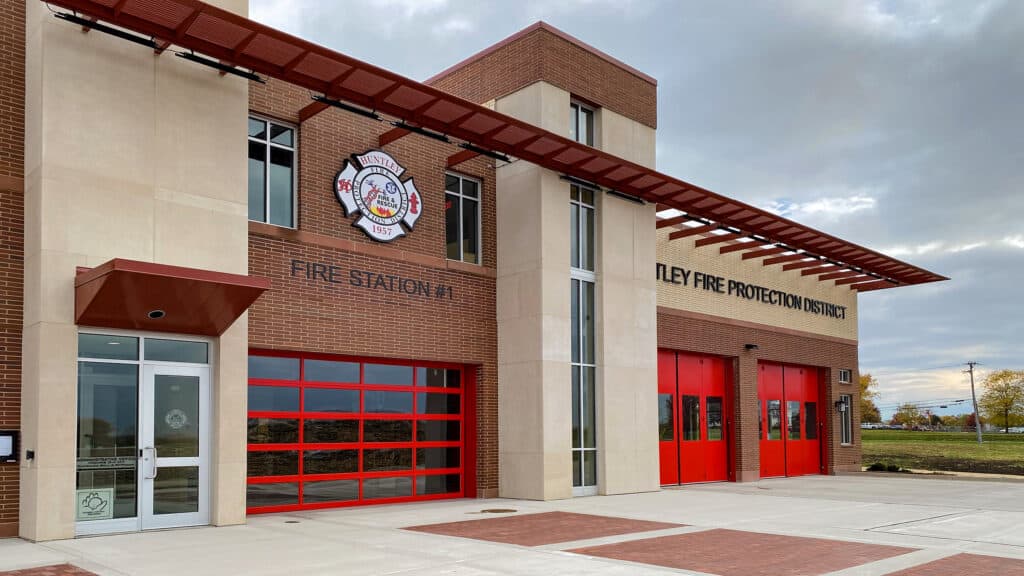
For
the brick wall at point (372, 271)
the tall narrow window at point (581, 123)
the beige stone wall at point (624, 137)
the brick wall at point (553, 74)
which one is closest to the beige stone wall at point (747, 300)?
the beige stone wall at point (624, 137)

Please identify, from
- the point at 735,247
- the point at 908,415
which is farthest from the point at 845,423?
the point at 908,415

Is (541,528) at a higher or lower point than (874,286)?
lower

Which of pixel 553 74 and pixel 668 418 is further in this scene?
pixel 668 418

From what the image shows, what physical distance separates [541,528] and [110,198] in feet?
26.2

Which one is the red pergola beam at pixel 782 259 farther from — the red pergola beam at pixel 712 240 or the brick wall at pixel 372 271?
the brick wall at pixel 372 271

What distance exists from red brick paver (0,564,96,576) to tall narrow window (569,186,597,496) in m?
11.4

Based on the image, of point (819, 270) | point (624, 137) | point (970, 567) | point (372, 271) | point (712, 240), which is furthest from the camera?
point (819, 270)

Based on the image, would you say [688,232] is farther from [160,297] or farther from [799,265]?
[160,297]

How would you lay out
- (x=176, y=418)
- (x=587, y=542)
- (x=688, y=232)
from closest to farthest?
(x=587, y=542) → (x=176, y=418) → (x=688, y=232)

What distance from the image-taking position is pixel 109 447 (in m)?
13.2

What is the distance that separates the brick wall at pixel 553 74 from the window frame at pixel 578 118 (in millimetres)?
260

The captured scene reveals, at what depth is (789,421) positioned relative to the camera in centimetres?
2853

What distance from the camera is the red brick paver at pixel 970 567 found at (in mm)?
10125

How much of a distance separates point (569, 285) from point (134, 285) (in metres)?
9.83
